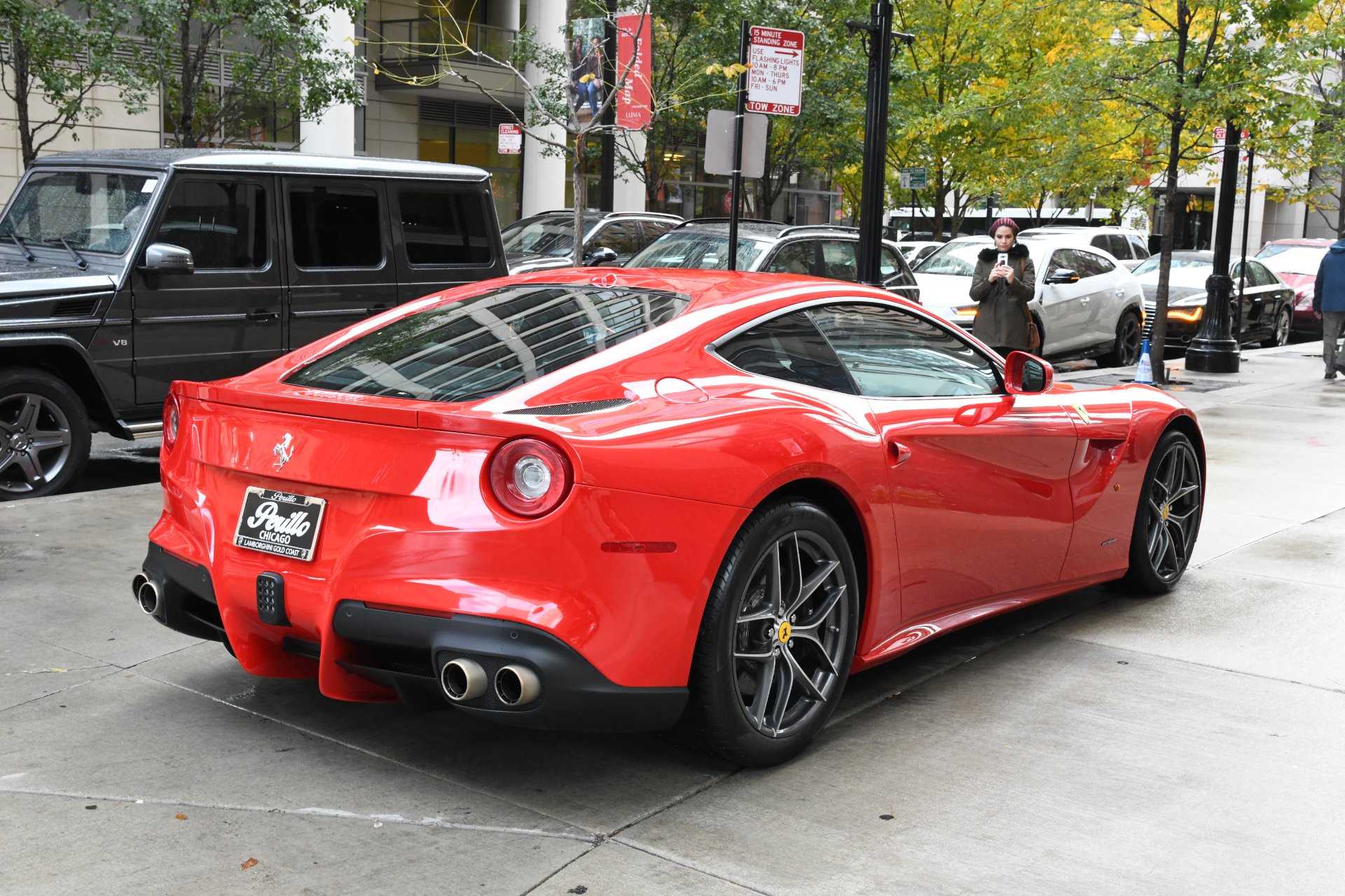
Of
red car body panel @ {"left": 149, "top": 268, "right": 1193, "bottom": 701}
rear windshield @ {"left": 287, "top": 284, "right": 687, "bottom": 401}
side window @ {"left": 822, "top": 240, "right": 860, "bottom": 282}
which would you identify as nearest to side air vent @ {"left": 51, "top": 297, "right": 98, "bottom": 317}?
red car body panel @ {"left": 149, "top": 268, "right": 1193, "bottom": 701}

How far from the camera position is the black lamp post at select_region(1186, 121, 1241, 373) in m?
18.1

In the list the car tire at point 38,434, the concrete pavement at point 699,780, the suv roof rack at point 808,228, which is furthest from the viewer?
the suv roof rack at point 808,228

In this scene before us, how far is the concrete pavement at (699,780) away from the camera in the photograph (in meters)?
3.58

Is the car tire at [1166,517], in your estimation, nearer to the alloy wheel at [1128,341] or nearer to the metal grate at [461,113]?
the alloy wheel at [1128,341]

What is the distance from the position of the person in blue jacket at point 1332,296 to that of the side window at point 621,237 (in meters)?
8.18

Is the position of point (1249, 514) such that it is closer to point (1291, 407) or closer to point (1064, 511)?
point (1064, 511)

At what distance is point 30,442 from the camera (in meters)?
8.11

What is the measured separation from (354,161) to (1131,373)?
→ 10.9m

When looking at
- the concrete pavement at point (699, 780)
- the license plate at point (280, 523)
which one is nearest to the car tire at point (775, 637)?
the concrete pavement at point (699, 780)

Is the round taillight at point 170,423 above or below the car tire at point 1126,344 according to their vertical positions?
above

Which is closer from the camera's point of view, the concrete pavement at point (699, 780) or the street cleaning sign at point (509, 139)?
the concrete pavement at point (699, 780)

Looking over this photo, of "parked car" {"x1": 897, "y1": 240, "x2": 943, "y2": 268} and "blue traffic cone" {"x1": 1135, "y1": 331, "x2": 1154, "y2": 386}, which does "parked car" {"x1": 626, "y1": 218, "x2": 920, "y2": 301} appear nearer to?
"parked car" {"x1": 897, "y1": 240, "x2": 943, "y2": 268}

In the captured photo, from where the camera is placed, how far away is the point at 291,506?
4074mm

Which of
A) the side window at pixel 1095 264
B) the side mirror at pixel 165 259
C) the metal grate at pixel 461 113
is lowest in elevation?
the side mirror at pixel 165 259
